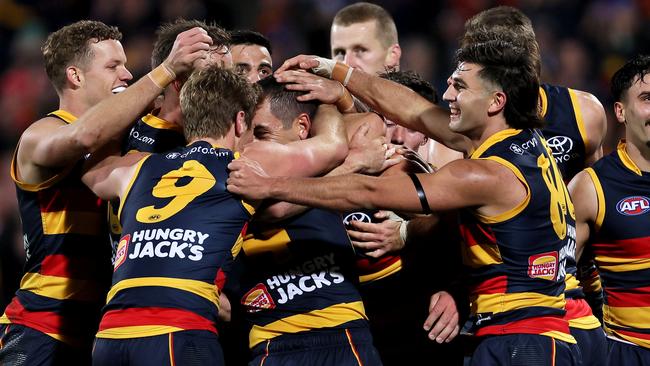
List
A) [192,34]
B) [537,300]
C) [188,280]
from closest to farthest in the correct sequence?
[188,280] → [537,300] → [192,34]

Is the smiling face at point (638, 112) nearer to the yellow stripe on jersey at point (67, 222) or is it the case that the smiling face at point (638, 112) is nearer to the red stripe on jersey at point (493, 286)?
the red stripe on jersey at point (493, 286)

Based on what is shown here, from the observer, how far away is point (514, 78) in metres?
5.30

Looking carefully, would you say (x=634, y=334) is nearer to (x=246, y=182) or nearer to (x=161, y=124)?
(x=246, y=182)

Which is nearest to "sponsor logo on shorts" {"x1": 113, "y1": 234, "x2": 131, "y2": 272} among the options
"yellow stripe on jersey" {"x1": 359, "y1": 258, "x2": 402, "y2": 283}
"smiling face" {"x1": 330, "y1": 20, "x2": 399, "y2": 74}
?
"yellow stripe on jersey" {"x1": 359, "y1": 258, "x2": 402, "y2": 283}

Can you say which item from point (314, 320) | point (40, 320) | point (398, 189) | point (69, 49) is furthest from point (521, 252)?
point (69, 49)

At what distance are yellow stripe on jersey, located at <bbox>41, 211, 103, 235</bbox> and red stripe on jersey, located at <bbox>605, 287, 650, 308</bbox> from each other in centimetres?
337

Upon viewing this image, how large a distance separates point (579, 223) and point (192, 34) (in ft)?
9.02

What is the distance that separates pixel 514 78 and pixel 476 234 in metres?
0.92

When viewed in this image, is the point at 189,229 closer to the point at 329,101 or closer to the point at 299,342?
the point at 299,342

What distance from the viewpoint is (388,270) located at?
6051 mm

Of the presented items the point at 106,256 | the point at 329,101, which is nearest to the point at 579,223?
the point at 329,101

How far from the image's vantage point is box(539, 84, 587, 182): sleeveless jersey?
21.1 feet

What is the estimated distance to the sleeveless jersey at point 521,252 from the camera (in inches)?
199

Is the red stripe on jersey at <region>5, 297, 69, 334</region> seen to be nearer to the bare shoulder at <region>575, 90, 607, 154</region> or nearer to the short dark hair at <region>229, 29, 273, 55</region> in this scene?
the short dark hair at <region>229, 29, 273, 55</region>
